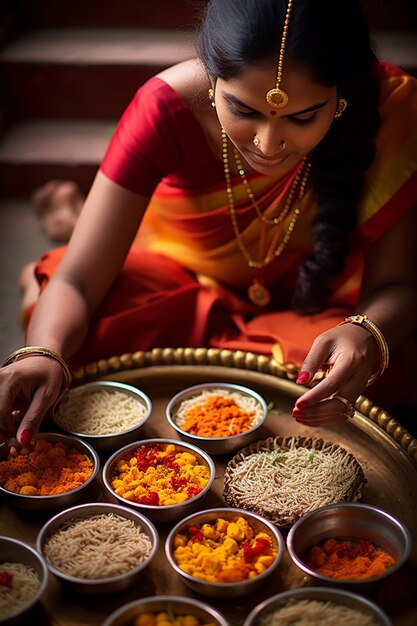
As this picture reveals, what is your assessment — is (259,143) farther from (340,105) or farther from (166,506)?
(166,506)

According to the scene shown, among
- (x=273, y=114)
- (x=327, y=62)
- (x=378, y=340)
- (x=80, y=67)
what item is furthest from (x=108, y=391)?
(x=80, y=67)

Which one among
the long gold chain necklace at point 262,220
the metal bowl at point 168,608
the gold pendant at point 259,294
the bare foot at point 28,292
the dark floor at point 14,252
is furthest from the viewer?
the dark floor at point 14,252

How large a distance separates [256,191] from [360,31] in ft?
2.05

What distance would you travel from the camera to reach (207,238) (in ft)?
8.48

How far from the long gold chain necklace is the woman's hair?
7cm

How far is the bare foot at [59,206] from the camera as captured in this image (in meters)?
3.91

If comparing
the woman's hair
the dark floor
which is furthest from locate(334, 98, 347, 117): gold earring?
the dark floor

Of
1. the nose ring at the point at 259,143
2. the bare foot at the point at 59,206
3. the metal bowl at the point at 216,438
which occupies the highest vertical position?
the nose ring at the point at 259,143

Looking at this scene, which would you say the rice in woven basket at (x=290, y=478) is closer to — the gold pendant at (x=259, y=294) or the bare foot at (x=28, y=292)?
the gold pendant at (x=259, y=294)

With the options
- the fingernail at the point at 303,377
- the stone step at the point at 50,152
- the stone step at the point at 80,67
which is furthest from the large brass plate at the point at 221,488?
the stone step at the point at 80,67

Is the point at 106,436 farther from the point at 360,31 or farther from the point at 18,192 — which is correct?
the point at 18,192

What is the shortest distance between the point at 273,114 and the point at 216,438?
722 millimetres

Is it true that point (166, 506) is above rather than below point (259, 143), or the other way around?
below

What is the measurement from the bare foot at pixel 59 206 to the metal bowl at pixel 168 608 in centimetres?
259
